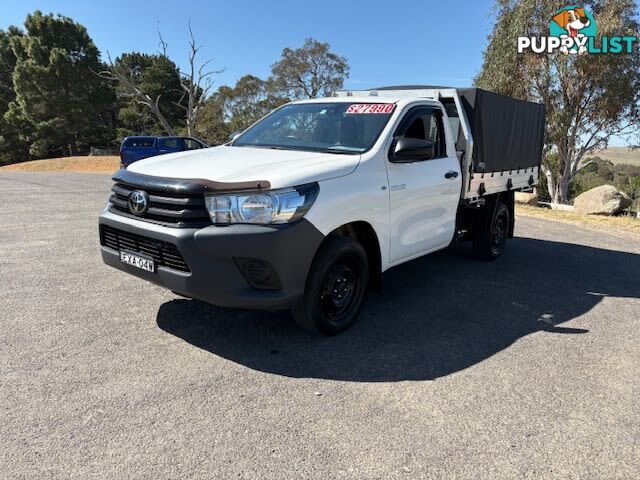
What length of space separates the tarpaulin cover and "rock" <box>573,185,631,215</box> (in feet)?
23.4

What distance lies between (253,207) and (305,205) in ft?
1.23

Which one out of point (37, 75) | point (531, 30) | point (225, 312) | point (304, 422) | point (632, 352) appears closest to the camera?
point (304, 422)

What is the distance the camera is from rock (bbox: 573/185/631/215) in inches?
550

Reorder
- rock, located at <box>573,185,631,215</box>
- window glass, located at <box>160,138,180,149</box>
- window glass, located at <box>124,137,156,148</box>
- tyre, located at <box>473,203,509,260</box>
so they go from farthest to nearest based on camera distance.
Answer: window glass, located at <box>160,138,180,149</box>
window glass, located at <box>124,137,156,148</box>
rock, located at <box>573,185,631,215</box>
tyre, located at <box>473,203,509,260</box>

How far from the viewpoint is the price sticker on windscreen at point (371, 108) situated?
461 cm

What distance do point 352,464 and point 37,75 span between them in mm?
47511

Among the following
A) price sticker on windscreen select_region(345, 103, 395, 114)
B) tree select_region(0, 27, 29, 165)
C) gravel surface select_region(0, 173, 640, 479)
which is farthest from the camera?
tree select_region(0, 27, 29, 165)

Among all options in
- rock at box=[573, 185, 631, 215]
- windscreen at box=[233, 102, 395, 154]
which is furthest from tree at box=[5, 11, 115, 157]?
windscreen at box=[233, 102, 395, 154]

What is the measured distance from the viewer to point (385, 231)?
14.0 ft

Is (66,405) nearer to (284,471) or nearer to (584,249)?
(284,471)

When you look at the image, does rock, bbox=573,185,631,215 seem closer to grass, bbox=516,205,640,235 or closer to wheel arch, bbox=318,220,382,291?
grass, bbox=516,205,640,235

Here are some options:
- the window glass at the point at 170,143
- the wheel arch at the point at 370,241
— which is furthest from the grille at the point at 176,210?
the window glass at the point at 170,143

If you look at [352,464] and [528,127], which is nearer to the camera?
[352,464]

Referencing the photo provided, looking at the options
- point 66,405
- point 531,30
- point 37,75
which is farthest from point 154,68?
point 66,405
